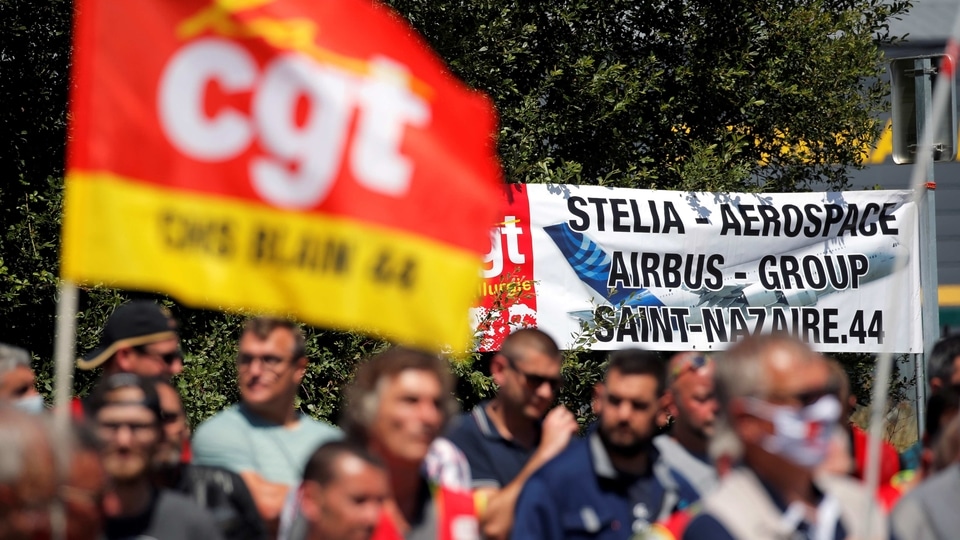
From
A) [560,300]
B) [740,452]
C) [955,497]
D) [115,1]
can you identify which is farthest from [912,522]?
[560,300]

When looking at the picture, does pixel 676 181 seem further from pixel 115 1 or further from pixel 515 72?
pixel 115 1

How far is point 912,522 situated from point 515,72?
26.7ft

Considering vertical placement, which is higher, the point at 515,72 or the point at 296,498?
the point at 515,72

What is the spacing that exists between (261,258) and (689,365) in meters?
2.30

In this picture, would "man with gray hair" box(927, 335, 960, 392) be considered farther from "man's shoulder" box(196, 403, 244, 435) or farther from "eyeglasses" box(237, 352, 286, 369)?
"man's shoulder" box(196, 403, 244, 435)

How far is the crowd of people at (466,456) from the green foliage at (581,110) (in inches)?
168

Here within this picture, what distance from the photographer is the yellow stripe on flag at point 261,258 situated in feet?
13.2

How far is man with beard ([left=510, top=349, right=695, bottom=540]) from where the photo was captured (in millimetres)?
4914

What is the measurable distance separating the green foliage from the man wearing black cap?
4.24m

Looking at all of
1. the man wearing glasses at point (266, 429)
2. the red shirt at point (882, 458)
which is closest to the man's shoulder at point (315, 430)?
the man wearing glasses at point (266, 429)

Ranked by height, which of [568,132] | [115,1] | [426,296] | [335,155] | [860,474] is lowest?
[860,474]

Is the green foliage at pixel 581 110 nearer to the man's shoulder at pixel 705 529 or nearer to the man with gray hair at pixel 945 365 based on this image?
the man with gray hair at pixel 945 365

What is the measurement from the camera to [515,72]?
1170 cm

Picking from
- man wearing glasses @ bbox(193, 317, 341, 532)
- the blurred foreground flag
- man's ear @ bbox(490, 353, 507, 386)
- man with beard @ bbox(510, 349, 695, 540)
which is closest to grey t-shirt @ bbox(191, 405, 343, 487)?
man wearing glasses @ bbox(193, 317, 341, 532)
